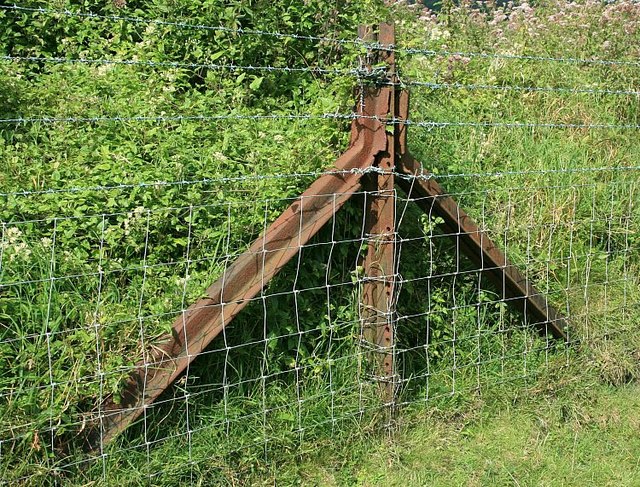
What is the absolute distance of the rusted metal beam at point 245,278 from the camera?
12.2ft

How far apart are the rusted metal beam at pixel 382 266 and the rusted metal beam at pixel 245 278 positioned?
0.11 m

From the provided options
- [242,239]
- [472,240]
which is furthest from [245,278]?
[472,240]

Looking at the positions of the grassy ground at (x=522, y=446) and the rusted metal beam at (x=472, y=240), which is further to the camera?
the rusted metal beam at (x=472, y=240)

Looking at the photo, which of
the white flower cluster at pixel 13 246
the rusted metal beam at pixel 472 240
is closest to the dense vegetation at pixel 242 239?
the white flower cluster at pixel 13 246

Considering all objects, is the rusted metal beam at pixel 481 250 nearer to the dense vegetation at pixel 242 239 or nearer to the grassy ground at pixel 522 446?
the dense vegetation at pixel 242 239

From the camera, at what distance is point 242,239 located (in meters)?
4.36

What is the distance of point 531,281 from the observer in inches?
210

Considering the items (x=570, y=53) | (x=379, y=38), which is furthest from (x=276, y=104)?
(x=570, y=53)

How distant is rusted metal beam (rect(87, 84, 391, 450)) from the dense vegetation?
0.28 feet

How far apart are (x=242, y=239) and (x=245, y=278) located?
46cm

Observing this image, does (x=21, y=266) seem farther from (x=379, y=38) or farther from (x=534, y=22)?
(x=534, y=22)

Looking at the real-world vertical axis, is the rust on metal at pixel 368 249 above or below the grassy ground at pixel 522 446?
above

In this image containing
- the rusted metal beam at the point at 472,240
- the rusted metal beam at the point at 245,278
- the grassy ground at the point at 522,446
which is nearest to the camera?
the rusted metal beam at the point at 245,278

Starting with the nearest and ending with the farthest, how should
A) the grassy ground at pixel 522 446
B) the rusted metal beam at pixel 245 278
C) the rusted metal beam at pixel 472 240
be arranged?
the rusted metal beam at pixel 245 278, the grassy ground at pixel 522 446, the rusted metal beam at pixel 472 240
